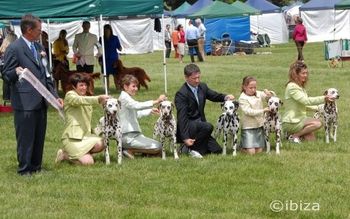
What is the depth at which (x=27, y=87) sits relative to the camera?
7.88 meters

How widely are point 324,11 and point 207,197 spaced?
3846cm

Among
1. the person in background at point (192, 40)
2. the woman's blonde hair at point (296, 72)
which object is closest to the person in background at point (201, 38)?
the person in background at point (192, 40)

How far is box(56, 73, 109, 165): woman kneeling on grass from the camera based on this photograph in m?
8.61

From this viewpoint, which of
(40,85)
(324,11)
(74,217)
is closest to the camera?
(74,217)

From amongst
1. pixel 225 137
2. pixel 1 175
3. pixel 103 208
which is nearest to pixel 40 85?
pixel 1 175

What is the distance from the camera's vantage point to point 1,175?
8.30m

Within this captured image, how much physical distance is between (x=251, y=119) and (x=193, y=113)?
755 mm

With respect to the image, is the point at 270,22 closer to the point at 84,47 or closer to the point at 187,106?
the point at 84,47

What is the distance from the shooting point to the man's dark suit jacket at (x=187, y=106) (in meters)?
9.01

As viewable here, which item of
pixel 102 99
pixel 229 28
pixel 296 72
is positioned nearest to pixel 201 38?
pixel 229 28

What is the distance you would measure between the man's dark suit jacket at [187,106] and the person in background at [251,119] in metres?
0.32

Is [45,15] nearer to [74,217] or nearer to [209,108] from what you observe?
[209,108]

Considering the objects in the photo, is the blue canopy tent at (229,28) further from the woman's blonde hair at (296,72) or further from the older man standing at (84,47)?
the woman's blonde hair at (296,72)

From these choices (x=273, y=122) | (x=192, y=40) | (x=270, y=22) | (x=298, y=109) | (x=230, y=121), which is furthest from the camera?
(x=270, y=22)
